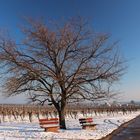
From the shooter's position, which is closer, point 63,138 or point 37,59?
point 63,138

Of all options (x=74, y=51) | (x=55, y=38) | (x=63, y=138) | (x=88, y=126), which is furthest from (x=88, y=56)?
(x=63, y=138)

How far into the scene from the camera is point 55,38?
23.5 meters

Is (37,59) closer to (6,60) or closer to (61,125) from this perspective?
(6,60)

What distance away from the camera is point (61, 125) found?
2431cm

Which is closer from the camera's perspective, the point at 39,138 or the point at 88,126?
the point at 39,138

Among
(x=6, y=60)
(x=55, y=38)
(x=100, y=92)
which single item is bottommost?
(x=100, y=92)

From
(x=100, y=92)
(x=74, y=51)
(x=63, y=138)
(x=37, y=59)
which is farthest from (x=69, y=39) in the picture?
(x=63, y=138)

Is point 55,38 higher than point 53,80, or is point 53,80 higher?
point 55,38

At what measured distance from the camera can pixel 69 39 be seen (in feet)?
77.4

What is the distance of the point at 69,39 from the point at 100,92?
4447 millimetres

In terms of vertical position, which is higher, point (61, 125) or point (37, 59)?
point (37, 59)

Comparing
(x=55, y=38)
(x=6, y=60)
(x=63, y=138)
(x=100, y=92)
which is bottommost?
(x=63, y=138)

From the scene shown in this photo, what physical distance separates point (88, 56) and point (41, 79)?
12.3 ft

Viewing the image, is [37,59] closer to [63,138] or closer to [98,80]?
[98,80]
